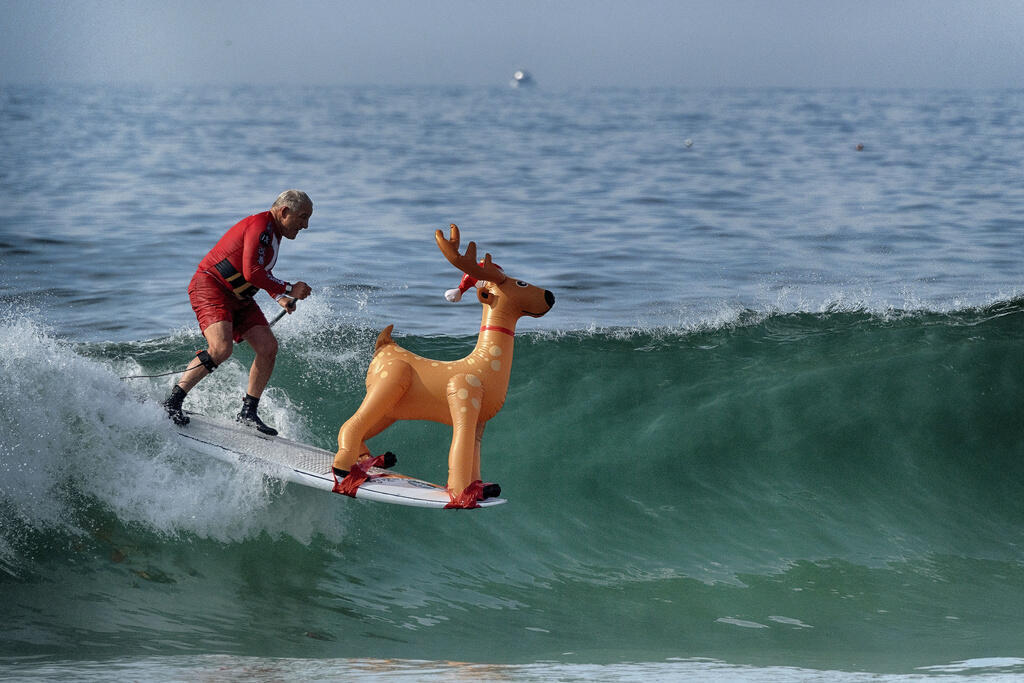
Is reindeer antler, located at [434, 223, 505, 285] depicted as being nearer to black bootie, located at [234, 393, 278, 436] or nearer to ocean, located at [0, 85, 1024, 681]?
black bootie, located at [234, 393, 278, 436]

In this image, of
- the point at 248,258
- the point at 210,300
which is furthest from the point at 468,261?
the point at 210,300

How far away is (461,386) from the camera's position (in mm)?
5609

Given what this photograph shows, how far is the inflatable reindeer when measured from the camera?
5566 mm

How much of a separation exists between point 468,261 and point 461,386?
26.3 inches

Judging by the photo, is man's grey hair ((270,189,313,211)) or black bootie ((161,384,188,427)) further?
black bootie ((161,384,188,427))

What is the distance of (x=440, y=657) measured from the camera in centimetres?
545

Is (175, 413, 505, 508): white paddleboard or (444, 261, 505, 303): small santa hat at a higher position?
(444, 261, 505, 303): small santa hat

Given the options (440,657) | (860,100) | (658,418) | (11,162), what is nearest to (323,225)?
(658,418)

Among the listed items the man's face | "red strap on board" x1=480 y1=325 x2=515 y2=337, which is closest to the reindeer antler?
"red strap on board" x1=480 y1=325 x2=515 y2=337

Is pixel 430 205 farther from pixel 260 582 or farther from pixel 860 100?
pixel 860 100

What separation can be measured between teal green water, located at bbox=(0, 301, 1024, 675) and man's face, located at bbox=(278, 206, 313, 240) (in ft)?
4.68

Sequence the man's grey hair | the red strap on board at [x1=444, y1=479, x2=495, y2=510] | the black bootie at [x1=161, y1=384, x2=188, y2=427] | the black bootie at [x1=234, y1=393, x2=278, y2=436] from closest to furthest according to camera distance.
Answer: the red strap on board at [x1=444, y1=479, x2=495, y2=510], the man's grey hair, the black bootie at [x1=161, y1=384, x2=188, y2=427], the black bootie at [x1=234, y1=393, x2=278, y2=436]

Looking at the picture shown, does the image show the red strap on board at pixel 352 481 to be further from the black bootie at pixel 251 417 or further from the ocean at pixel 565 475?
the black bootie at pixel 251 417

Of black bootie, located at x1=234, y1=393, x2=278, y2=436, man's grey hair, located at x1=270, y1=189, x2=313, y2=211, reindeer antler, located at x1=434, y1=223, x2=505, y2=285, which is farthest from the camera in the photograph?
black bootie, located at x1=234, y1=393, x2=278, y2=436
